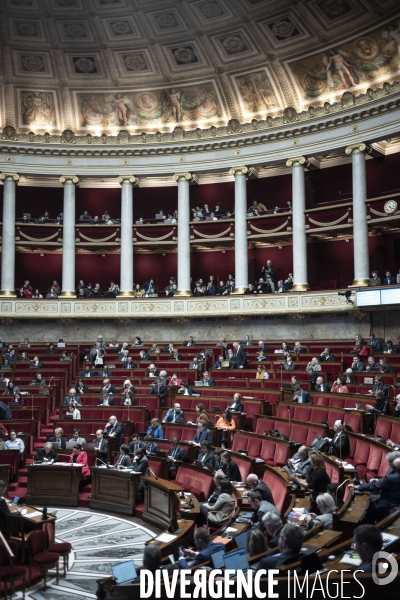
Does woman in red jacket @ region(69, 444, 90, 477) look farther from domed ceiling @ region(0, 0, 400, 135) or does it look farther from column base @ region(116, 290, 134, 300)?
domed ceiling @ region(0, 0, 400, 135)

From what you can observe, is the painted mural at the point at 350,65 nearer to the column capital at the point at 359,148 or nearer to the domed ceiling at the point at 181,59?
the domed ceiling at the point at 181,59

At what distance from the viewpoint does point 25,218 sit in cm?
2748

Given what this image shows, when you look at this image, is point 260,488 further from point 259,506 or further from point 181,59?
point 181,59

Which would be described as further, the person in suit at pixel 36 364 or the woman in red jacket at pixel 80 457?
the person in suit at pixel 36 364

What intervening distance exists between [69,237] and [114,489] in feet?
52.9

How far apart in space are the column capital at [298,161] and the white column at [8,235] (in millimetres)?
11644

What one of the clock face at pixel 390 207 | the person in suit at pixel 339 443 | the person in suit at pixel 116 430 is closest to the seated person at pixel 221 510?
the person in suit at pixel 339 443

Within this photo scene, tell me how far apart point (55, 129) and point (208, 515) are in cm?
2219

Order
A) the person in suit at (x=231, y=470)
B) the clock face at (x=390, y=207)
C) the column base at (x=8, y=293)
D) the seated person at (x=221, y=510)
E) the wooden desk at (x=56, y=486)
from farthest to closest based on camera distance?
the column base at (x=8, y=293) → the clock face at (x=390, y=207) → the wooden desk at (x=56, y=486) → the person in suit at (x=231, y=470) → the seated person at (x=221, y=510)

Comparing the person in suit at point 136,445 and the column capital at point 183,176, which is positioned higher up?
the column capital at point 183,176

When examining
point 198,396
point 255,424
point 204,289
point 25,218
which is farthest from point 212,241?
point 255,424

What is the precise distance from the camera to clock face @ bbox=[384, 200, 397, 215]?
71.3 feet

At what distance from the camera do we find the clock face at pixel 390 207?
71.3ft

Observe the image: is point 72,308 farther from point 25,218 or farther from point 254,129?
point 254,129
